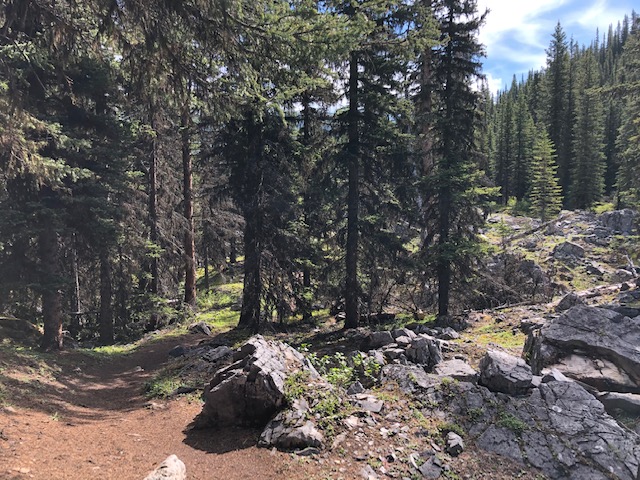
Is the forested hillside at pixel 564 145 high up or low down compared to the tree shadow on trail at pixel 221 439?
up

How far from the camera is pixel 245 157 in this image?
15734 mm

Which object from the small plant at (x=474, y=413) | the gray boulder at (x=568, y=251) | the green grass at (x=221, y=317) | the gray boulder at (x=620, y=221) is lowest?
the green grass at (x=221, y=317)

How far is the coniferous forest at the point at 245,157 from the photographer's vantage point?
716cm

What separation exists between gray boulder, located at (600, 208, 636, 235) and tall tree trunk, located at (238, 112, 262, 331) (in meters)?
34.9

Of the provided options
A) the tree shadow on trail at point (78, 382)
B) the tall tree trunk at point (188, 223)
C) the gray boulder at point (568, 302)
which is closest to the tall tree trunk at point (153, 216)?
the tall tree trunk at point (188, 223)

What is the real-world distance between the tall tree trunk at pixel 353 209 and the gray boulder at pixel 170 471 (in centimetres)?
1128

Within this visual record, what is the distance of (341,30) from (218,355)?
404 inches

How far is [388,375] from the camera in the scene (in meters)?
9.38

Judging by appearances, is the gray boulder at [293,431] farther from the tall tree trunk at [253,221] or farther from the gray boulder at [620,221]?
the gray boulder at [620,221]

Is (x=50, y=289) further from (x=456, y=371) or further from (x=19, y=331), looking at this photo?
(x=456, y=371)

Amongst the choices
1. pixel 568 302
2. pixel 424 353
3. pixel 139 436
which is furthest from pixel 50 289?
pixel 568 302

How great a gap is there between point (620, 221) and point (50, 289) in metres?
42.8

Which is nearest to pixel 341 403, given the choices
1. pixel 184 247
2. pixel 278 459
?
pixel 278 459

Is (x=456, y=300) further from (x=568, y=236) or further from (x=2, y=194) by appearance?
(x=568, y=236)
